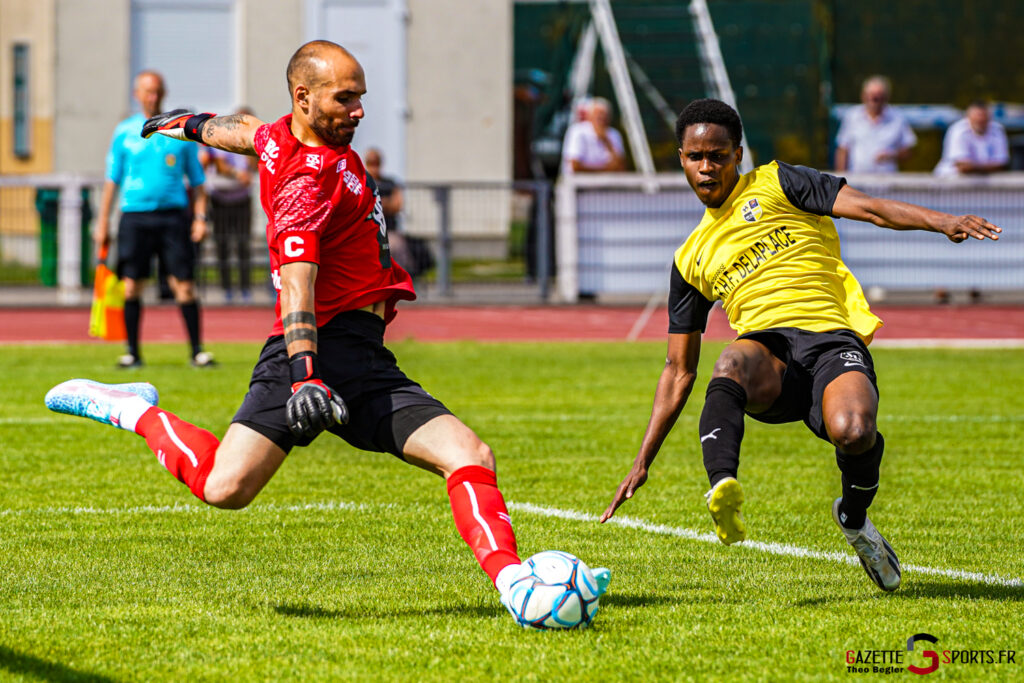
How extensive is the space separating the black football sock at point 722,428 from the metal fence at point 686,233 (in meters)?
13.9

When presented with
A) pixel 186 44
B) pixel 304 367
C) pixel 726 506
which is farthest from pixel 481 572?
pixel 186 44

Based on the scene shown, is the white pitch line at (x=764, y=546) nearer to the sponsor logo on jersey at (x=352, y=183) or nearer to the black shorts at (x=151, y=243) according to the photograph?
the sponsor logo on jersey at (x=352, y=183)

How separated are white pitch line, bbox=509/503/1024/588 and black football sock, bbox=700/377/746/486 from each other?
1.00 m

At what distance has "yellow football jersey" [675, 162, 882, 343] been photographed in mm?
5750

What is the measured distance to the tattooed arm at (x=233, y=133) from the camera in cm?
542

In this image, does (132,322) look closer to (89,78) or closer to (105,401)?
(105,401)

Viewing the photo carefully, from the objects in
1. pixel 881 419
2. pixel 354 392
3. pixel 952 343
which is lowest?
pixel 881 419

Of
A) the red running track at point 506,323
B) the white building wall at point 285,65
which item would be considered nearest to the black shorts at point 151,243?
the red running track at point 506,323

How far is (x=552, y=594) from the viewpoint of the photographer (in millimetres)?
4598

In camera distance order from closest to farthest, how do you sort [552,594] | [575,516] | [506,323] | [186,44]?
[552,594]
[575,516]
[506,323]
[186,44]

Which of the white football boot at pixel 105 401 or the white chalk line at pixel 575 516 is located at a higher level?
the white football boot at pixel 105 401

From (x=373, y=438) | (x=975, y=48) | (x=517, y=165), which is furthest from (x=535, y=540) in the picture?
(x=975, y=48)

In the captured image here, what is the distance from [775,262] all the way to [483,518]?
1701 mm

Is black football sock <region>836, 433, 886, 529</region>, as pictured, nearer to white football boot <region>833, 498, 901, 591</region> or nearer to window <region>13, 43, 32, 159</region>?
white football boot <region>833, 498, 901, 591</region>
